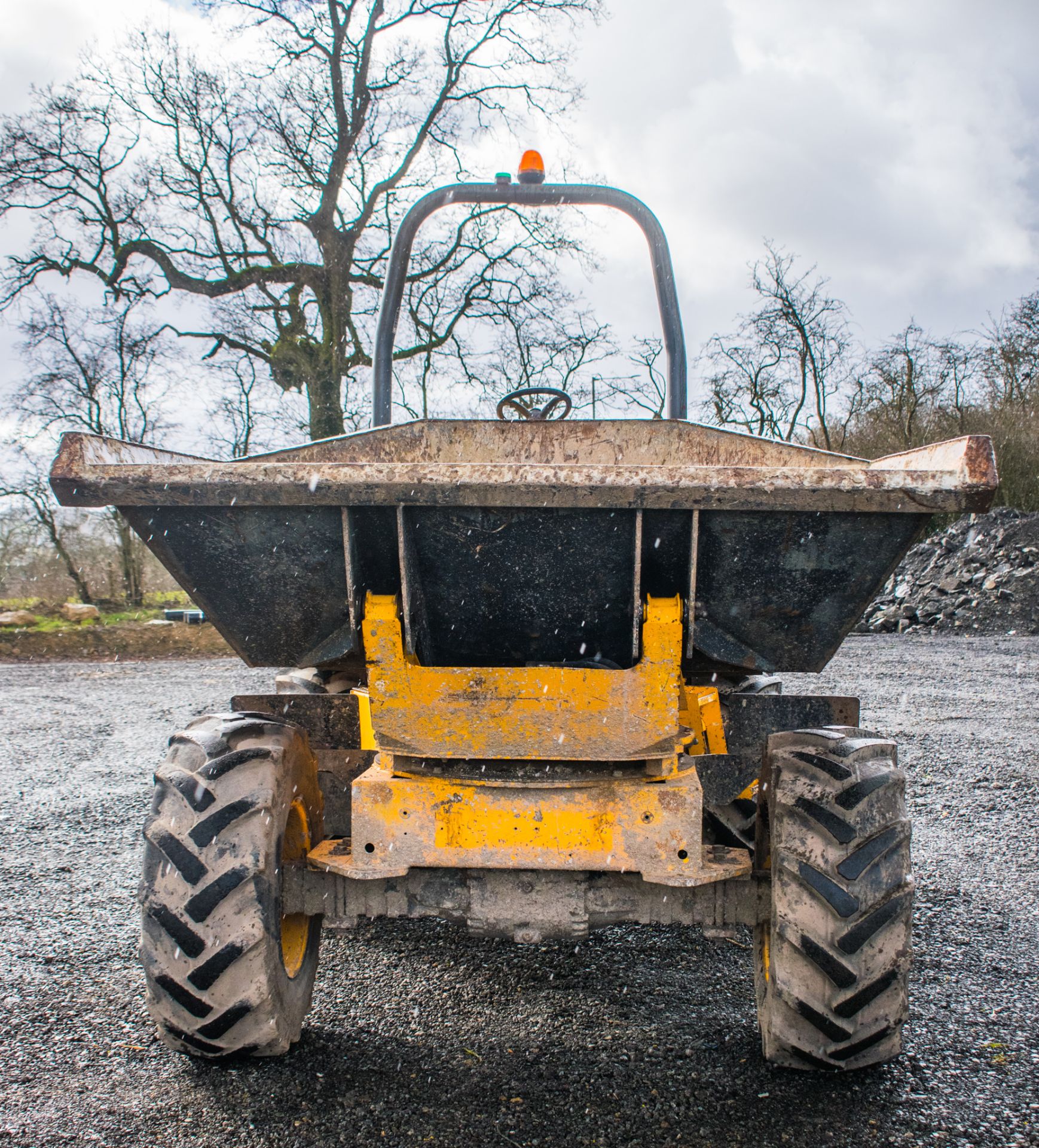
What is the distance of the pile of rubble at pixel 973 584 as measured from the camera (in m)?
12.9

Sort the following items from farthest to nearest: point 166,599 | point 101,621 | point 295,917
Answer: point 166,599 < point 101,621 < point 295,917

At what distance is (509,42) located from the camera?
17.9 m

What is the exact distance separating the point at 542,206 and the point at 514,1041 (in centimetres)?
255

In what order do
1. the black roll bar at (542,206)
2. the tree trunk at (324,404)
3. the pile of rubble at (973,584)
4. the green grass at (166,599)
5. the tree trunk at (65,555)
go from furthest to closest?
the green grass at (166,599) < the tree trunk at (65,555) < the tree trunk at (324,404) < the pile of rubble at (973,584) < the black roll bar at (542,206)

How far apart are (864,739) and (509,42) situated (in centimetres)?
1929

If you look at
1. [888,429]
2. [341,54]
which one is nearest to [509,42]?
[341,54]

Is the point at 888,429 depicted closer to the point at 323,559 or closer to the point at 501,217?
the point at 501,217

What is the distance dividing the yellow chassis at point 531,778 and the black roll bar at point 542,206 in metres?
1.52

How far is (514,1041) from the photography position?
94.0 inches

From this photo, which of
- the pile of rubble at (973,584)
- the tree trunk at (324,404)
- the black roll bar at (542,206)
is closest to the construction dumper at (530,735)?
the black roll bar at (542,206)

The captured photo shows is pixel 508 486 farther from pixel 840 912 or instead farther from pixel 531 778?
pixel 840 912

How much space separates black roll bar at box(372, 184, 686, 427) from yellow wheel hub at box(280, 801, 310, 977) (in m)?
1.70

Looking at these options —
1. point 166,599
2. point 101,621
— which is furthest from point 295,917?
point 166,599

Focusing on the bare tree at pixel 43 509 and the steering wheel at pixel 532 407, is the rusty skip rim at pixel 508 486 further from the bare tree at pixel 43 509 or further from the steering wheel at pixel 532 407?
the bare tree at pixel 43 509
